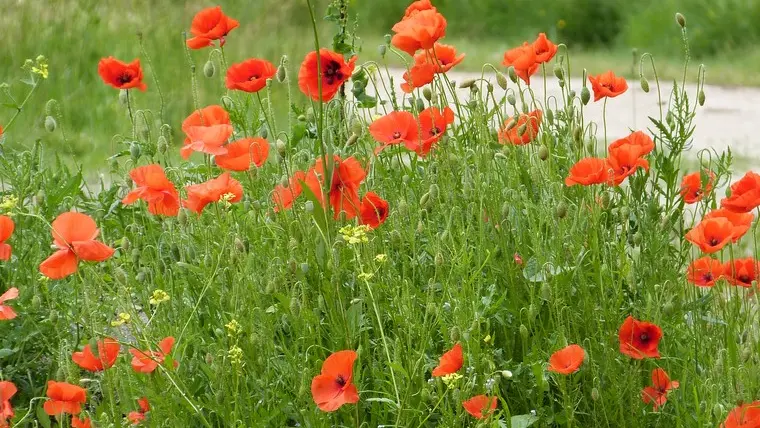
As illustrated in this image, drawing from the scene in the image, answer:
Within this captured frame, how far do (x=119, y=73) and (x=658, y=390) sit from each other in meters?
1.50

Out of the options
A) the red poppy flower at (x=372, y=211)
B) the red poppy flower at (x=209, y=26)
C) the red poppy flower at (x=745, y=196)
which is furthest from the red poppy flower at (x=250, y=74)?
the red poppy flower at (x=745, y=196)

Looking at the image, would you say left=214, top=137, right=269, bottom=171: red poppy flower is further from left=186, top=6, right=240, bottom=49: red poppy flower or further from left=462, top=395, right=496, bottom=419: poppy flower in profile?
left=462, top=395, right=496, bottom=419: poppy flower in profile

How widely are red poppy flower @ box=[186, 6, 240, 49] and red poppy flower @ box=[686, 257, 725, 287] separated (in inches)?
45.7

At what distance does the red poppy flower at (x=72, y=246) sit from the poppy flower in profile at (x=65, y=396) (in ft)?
0.63

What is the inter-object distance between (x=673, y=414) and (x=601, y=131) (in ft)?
14.2

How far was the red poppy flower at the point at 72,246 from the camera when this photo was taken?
6.90 feet

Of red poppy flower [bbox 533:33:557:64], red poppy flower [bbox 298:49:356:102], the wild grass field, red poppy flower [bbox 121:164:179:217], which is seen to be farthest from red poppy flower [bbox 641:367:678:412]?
red poppy flower [bbox 121:164:179:217]

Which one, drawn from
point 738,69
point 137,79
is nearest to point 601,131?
point 738,69

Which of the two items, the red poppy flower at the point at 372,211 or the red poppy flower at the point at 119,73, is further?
the red poppy flower at the point at 119,73

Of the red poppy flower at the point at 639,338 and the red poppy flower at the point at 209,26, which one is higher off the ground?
the red poppy flower at the point at 209,26

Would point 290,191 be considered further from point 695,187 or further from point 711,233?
point 695,187

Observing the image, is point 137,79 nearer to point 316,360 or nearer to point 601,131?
point 316,360

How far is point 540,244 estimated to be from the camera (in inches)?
94.3

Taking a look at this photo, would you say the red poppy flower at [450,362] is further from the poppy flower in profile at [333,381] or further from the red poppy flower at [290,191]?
the red poppy flower at [290,191]
